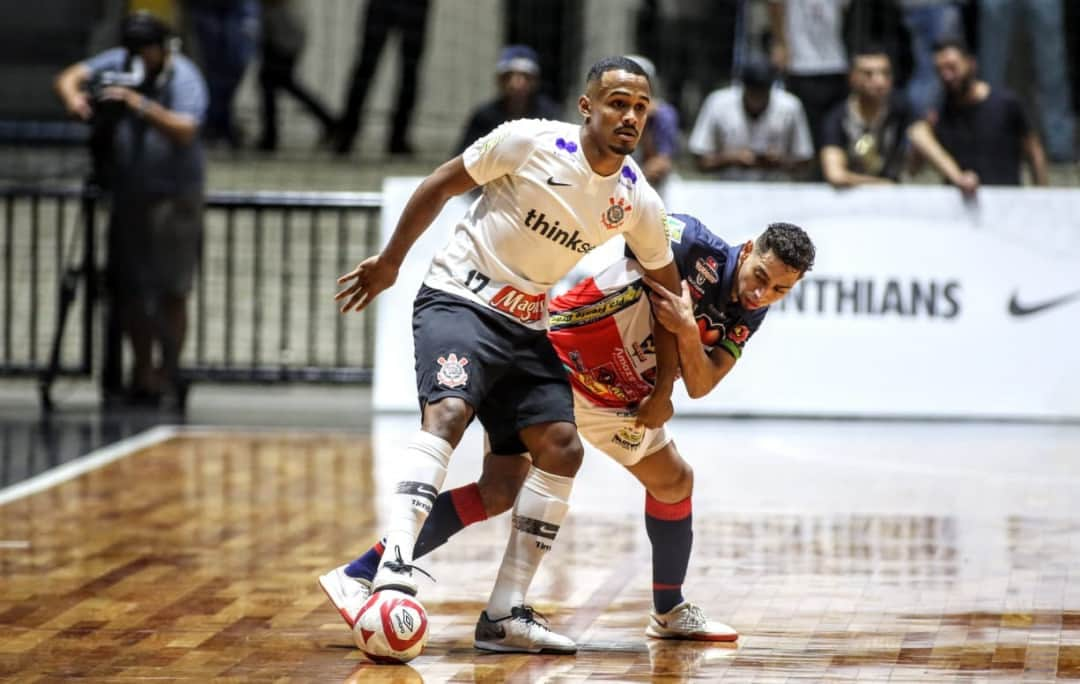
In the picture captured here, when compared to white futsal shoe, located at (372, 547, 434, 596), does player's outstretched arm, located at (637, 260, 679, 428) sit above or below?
above

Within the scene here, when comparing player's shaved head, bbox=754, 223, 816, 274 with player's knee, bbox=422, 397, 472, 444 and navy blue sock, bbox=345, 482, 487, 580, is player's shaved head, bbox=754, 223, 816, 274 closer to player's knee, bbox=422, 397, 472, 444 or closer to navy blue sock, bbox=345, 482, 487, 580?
player's knee, bbox=422, 397, 472, 444

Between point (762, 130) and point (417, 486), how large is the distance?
792cm

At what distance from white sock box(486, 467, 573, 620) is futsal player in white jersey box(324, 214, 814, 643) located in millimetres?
278

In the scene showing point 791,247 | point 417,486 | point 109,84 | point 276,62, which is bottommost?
point 417,486

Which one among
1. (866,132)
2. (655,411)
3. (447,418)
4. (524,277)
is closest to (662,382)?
(655,411)

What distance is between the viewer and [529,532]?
6070 millimetres

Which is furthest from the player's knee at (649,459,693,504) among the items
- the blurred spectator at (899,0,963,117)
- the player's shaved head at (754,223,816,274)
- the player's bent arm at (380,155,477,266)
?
the blurred spectator at (899,0,963,117)

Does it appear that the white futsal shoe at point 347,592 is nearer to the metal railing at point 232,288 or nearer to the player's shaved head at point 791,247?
the player's shaved head at point 791,247

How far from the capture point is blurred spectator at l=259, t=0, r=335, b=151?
1761 centimetres

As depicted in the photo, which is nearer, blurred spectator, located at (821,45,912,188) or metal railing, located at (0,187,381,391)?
blurred spectator, located at (821,45,912,188)

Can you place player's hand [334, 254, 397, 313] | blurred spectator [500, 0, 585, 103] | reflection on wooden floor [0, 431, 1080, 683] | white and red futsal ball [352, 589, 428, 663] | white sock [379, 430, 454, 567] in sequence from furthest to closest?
blurred spectator [500, 0, 585, 103], player's hand [334, 254, 397, 313], reflection on wooden floor [0, 431, 1080, 683], white sock [379, 430, 454, 567], white and red futsal ball [352, 589, 428, 663]

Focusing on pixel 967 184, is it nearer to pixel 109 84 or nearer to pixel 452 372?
pixel 109 84

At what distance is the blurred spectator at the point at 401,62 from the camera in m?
17.2

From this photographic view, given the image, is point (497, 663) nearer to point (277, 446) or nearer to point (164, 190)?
point (277, 446)
